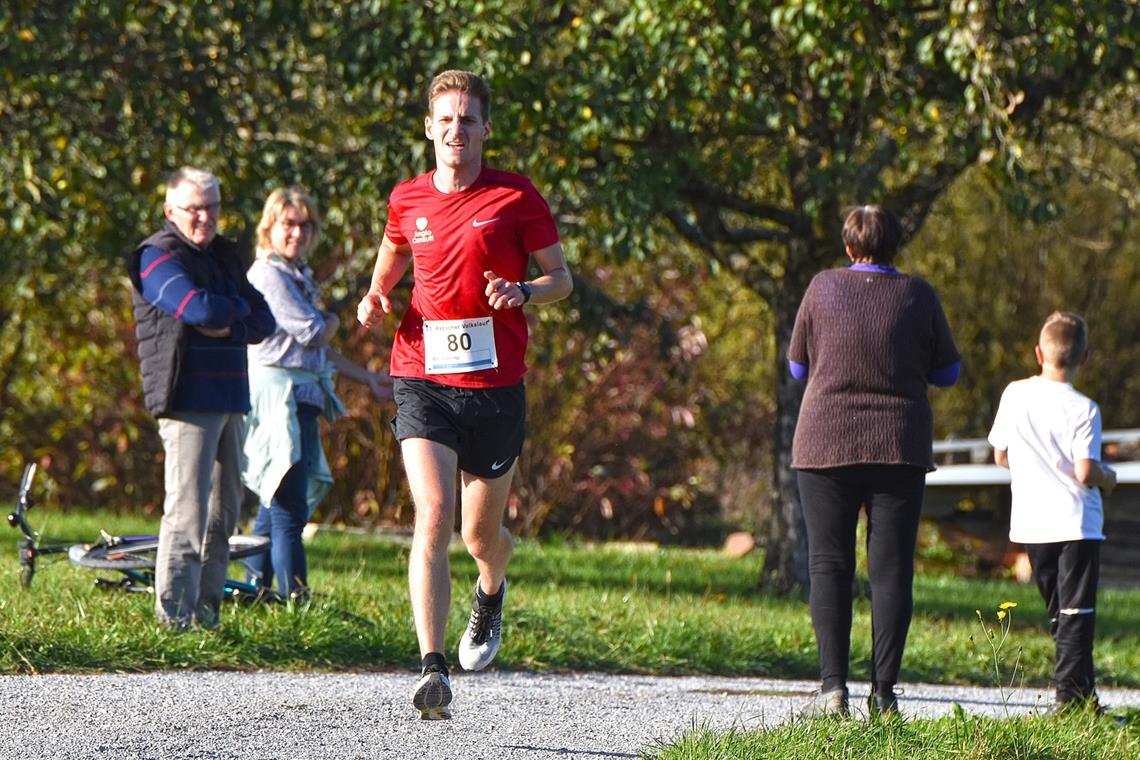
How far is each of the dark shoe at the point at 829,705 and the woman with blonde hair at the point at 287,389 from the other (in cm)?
261

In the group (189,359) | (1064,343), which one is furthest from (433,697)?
(1064,343)

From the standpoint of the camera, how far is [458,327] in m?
5.19

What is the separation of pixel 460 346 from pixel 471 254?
0.97 feet

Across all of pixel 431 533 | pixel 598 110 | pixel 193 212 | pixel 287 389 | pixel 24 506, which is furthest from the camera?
pixel 598 110

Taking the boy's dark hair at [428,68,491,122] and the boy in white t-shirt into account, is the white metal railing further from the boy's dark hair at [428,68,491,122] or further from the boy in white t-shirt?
the boy's dark hair at [428,68,491,122]

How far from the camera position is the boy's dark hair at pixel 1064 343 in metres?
6.34

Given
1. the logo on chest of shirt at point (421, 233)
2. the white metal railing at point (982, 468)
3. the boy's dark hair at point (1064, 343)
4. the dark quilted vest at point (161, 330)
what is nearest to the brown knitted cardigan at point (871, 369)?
the boy's dark hair at point (1064, 343)

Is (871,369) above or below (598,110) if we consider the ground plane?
below

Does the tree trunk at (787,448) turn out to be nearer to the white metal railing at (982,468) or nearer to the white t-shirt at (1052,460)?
the white t-shirt at (1052,460)

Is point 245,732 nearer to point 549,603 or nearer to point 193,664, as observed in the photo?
point 193,664

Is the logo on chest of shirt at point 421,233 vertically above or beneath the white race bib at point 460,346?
above

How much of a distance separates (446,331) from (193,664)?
1790 mm

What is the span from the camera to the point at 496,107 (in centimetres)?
915

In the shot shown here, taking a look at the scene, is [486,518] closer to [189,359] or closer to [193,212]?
[189,359]
